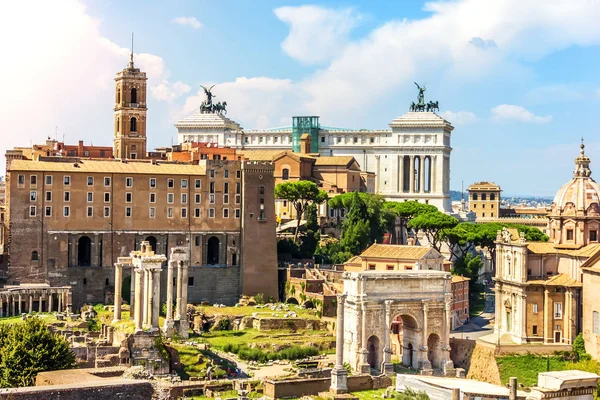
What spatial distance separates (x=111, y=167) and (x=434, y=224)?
98.7 feet

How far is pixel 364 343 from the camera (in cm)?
6662

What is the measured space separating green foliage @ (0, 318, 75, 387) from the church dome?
3758 cm

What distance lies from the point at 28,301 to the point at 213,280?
15579 millimetres

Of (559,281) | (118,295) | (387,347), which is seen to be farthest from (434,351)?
(118,295)

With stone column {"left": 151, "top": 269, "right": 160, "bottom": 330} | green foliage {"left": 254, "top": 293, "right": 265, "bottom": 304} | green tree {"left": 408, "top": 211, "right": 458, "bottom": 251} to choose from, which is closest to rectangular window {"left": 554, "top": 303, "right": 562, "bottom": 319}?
green foliage {"left": 254, "top": 293, "right": 265, "bottom": 304}

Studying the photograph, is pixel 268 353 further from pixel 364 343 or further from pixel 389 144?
pixel 389 144

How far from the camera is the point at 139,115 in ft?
307

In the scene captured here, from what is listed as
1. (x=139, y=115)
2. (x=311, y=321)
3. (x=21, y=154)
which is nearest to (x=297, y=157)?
(x=139, y=115)

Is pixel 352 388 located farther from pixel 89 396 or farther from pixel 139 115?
pixel 139 115

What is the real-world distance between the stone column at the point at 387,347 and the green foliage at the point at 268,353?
18.7ft

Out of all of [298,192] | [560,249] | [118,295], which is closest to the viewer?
[118,295]

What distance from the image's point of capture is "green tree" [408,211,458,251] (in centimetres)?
9594

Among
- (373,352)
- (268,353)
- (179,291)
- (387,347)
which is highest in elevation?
(179,291)

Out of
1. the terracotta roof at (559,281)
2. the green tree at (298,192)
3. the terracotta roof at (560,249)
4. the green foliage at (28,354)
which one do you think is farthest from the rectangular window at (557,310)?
the green tree at (298,192)
